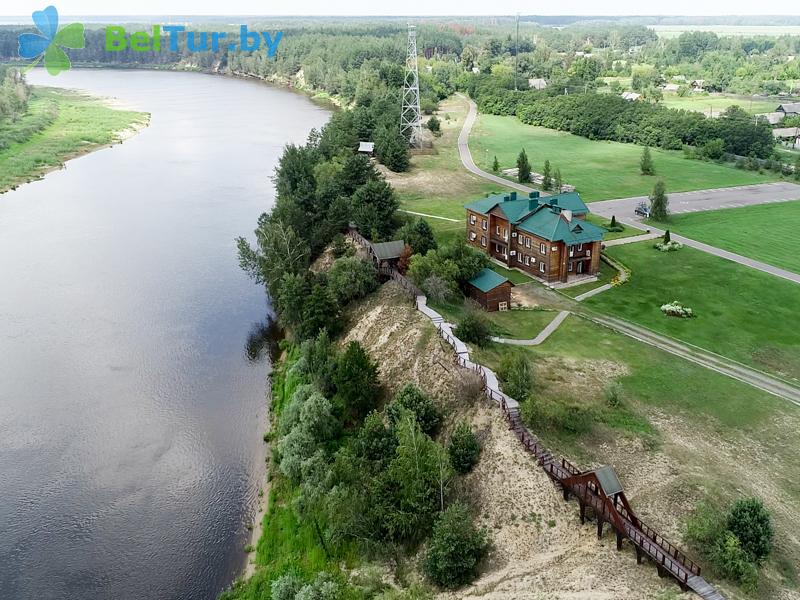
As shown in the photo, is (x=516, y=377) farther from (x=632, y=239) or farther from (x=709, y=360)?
(x=632, y=239)

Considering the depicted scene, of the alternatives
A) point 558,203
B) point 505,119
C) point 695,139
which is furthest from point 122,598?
point 505,119

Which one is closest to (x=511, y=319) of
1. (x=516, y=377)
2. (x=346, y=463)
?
(x=516, y=377)

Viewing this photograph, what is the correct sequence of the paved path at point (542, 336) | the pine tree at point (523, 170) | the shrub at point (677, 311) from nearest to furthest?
the paved path at point (542, 336) → the shrub at point (677, 311) → the pine tree at point (523, 170)

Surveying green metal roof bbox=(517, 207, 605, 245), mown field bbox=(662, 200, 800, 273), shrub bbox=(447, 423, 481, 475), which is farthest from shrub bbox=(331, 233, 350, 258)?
mown field bbox=(662, 200, 800, 273)

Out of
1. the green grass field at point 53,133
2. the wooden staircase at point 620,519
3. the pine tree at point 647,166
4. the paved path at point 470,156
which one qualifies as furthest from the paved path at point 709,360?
the green grass field at point 53,133

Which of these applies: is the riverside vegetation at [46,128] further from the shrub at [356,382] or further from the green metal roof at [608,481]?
the green metal roof at [608,481]

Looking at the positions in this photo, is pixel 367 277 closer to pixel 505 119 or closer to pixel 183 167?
pixel 183 167

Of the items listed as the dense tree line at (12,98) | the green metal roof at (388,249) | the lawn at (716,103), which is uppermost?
the dense tree line at (12,98)
